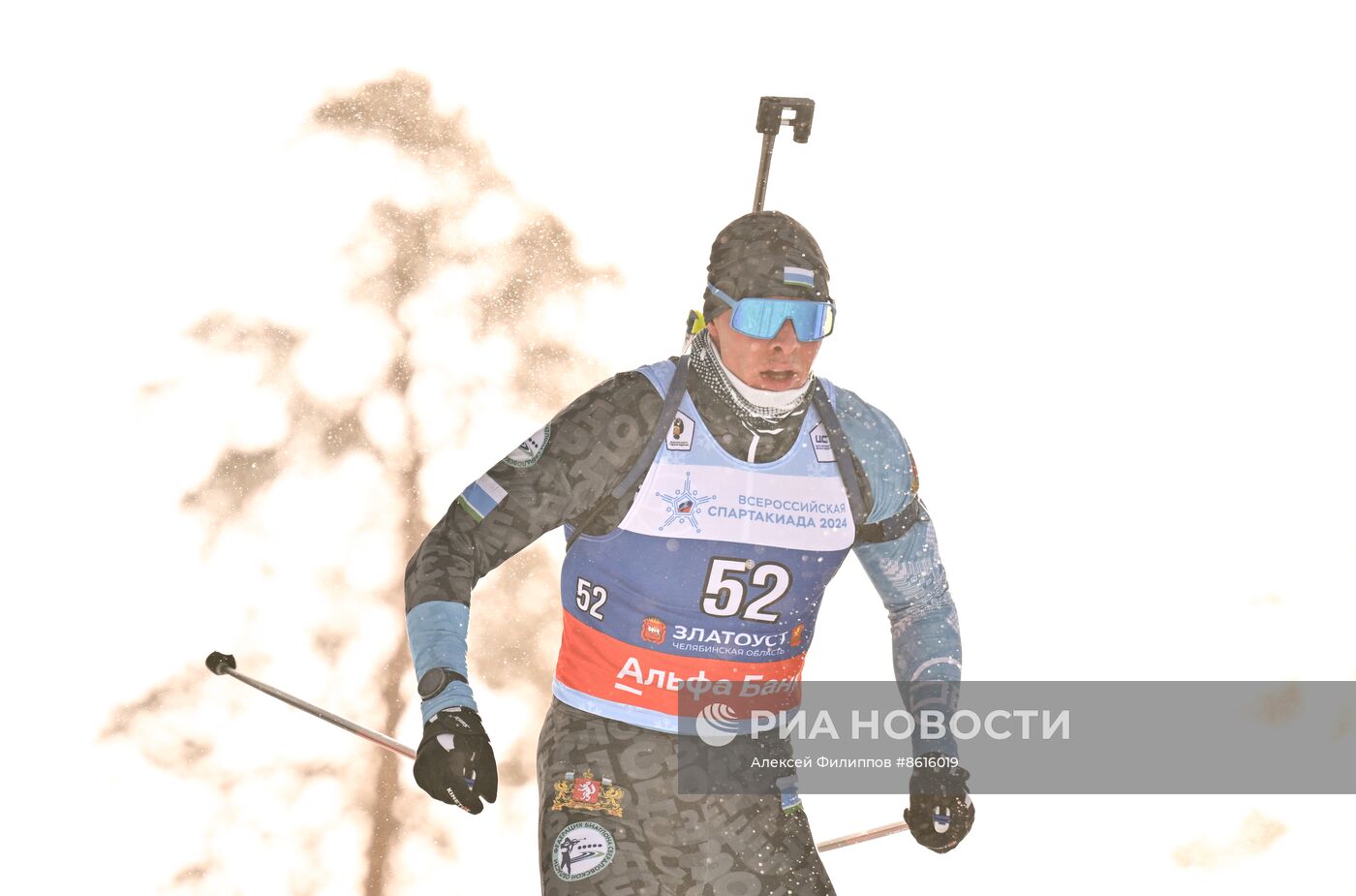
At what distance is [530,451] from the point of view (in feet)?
14.8

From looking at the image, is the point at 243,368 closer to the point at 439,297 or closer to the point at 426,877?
the point at 439,297

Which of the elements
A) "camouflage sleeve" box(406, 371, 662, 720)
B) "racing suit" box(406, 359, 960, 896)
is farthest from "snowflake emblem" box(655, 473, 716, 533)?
"camouflage sleeve" box(406, 371, 662, 720)

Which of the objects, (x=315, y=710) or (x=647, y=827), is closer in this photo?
(x=647, y=827)

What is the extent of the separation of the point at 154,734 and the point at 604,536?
19.1 feet

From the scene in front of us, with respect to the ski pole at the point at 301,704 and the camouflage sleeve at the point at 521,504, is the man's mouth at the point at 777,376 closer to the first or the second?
the camouflage sleeve at the point at 521,504

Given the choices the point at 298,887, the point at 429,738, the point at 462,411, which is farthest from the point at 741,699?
the point at 298,887

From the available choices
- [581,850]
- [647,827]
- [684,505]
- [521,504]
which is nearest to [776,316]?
[684,505]

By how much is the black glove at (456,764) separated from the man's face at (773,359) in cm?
130

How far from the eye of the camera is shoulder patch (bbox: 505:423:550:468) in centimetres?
448

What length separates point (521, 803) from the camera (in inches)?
392

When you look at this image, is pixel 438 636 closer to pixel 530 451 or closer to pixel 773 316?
Answer: pixel 530 451

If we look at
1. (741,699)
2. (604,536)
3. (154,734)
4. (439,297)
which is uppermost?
(439,297)

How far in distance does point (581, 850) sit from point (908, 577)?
1.33 m

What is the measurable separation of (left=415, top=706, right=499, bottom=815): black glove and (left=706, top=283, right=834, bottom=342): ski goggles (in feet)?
4.55
